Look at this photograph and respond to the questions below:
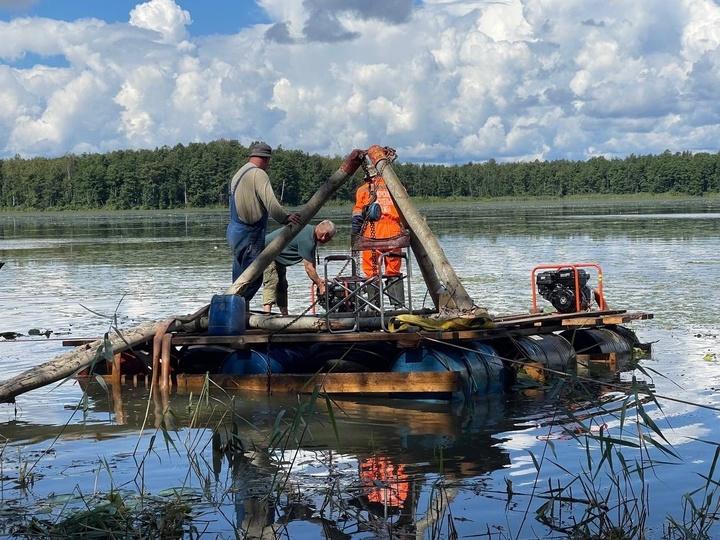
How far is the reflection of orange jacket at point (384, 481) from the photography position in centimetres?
706

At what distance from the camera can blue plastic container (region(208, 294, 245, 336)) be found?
11.2m

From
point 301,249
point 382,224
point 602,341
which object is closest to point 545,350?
point 602,341

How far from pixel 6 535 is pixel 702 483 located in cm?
450

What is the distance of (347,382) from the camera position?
10.7 meters

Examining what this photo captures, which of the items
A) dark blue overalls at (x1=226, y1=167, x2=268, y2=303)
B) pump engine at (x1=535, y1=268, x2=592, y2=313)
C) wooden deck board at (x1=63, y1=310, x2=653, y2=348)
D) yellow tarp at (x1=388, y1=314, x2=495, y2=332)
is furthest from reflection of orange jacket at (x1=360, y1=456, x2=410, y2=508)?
pump engine at (x1=535, y1=268, x2=592, y2=313)

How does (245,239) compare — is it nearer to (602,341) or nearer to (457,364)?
(457,364)

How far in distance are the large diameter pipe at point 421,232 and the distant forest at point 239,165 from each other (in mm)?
102253

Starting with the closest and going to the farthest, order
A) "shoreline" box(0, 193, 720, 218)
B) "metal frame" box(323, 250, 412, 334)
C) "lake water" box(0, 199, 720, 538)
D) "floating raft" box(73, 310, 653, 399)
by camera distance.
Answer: "lake water" box(0, 199, 720, 538), "floating raft" box(73, 310, 653, 399), "metal frame" box(323, 250, 412, 334), "shoreline" box(0, 193, 720, 218)

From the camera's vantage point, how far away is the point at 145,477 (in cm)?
770

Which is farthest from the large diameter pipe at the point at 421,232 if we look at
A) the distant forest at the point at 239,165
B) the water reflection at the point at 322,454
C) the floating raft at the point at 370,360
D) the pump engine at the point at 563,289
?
the distant forest at the point at 239,165

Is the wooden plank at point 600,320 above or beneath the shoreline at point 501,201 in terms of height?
above

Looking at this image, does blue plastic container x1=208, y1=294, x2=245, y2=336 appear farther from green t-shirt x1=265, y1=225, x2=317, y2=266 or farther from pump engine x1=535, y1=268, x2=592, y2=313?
pump engine x1=535, y1=268, x2=592, y2=313

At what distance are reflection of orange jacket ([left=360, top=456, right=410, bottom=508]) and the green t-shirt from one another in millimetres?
4624

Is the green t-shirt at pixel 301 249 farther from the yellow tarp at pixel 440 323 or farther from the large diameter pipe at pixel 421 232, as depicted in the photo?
the yellow tarp at pixel 440 323
